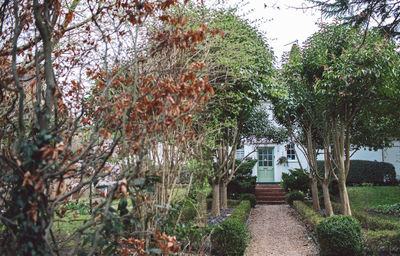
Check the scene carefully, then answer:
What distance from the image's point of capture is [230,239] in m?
6.40

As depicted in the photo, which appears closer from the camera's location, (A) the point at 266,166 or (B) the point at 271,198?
(B) the point at 271,198

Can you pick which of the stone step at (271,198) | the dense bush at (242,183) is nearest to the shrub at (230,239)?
the dense bush at (242,183)

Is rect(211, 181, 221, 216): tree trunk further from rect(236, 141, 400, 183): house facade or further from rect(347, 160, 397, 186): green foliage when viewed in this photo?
rect(347, 160, 397, 186): green foliage

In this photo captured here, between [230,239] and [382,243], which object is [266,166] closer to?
[382,243]

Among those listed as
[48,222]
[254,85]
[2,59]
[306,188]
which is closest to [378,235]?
[254,85]

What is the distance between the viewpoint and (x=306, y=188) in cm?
1675

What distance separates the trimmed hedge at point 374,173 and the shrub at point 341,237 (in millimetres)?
12279

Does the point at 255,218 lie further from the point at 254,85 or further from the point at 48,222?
the point at 48,222

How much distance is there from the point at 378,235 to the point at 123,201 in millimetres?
6030

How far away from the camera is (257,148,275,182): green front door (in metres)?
21.3

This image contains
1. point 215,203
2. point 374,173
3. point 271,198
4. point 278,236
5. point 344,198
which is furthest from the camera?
point 374,173

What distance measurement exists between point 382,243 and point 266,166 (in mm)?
15468

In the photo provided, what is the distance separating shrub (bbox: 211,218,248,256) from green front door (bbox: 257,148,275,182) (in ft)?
49.7

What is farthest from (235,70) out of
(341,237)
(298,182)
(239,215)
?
(298,182)
